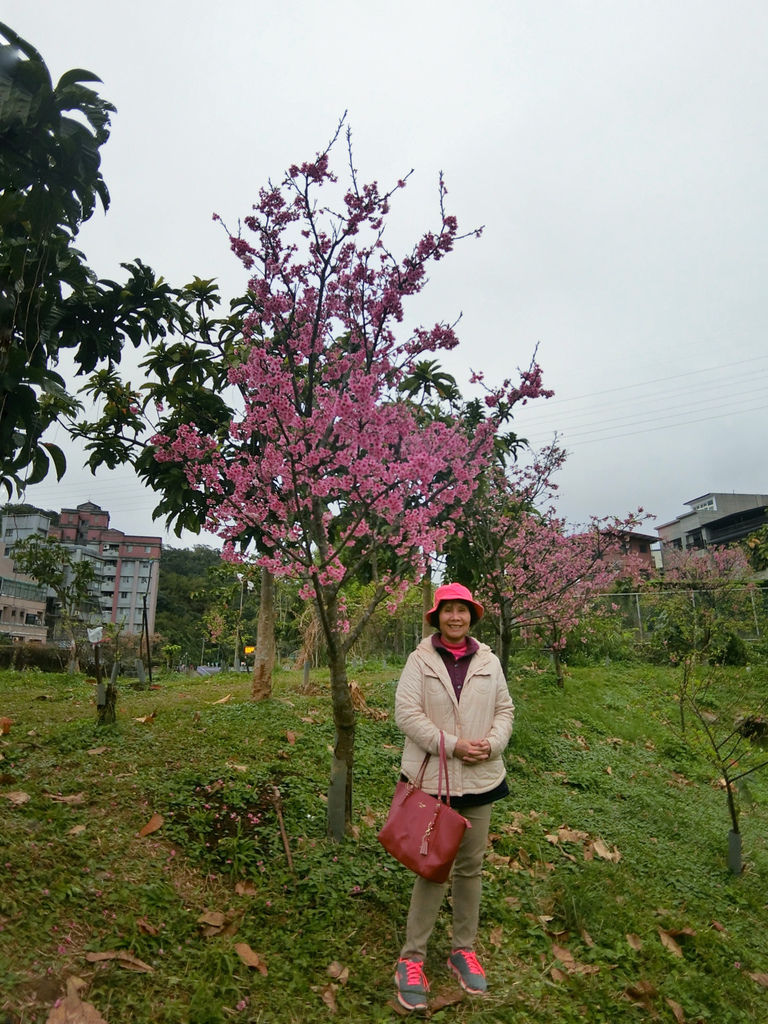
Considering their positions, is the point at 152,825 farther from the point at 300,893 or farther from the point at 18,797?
the point at 300,893

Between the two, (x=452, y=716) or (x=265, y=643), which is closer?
(x=452, y=716)

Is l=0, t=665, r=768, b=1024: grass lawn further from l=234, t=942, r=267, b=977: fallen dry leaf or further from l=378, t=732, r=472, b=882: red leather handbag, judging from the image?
l=378, t=732, r=472, b=882: red leather handbag

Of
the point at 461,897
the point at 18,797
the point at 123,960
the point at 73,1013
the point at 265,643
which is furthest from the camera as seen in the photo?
the point at 265,643

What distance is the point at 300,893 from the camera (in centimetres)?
384

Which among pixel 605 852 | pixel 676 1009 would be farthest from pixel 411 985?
pixel 605 852

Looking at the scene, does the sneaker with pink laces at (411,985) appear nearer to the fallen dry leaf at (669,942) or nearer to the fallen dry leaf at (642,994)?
the fallen dry leaf at (642,994)

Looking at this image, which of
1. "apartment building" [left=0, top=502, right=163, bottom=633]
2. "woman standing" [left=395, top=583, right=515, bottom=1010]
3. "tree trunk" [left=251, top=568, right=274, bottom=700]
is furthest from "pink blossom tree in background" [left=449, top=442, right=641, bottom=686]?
"apartment building" [left=0, top=502, right=163, bottom=633]

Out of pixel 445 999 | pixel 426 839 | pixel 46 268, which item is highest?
pixel 46 268

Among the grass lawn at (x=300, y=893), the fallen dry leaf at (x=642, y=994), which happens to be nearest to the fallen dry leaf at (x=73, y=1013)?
the grass lawn at (x=300, y=893)

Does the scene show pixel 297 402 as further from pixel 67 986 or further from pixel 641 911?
pixel 641 911

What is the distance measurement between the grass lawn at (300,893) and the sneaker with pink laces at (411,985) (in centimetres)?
8

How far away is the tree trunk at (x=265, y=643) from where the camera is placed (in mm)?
9438

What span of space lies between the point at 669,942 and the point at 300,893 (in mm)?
2279

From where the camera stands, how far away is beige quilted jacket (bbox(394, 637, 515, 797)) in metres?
3.22
